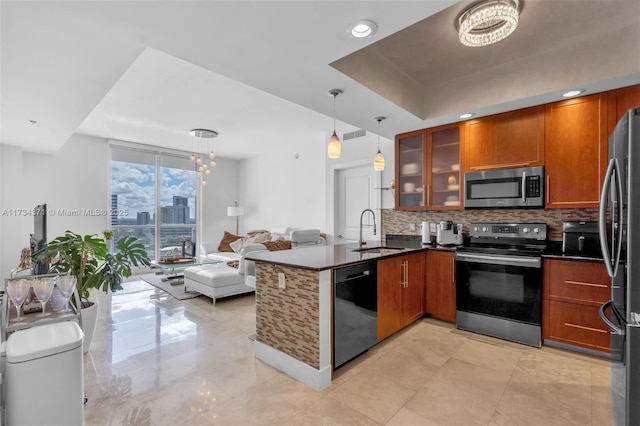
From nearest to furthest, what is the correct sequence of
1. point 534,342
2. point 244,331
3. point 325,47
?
point 325,47, point 534,342, point 244,331

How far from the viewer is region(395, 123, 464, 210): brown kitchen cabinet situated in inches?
142

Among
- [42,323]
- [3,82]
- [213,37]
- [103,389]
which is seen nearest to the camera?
[42,323]

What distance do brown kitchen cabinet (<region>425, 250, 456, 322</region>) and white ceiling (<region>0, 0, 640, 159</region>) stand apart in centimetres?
160

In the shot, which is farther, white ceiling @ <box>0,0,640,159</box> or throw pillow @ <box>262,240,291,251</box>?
throw pillow @ <box>262,240,291,251</box>

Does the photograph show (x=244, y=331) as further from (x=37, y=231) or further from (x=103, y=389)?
(x=37, y=231)

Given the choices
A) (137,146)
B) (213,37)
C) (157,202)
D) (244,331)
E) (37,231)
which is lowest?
(244,331)

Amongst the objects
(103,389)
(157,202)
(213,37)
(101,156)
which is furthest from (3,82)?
(157,202)

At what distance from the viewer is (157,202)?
6.89 meters

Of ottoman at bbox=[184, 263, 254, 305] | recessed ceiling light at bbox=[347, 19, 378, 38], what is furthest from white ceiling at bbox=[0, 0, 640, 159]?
ottoman at bbox=[184, 263, 254, 305]

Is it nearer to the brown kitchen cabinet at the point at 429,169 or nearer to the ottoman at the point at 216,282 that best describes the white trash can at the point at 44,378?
the ottoman at the point at 216,282

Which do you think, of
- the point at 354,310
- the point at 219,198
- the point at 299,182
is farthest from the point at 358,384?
the point at 219,198

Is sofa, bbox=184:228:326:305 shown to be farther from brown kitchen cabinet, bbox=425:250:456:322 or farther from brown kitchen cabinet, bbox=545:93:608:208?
brown kitchen cabinet, bbox=545:93:608:208

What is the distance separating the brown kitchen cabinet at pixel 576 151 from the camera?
271 centimetres

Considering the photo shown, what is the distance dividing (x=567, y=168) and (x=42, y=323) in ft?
13.7
